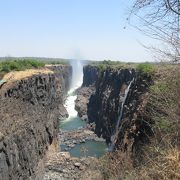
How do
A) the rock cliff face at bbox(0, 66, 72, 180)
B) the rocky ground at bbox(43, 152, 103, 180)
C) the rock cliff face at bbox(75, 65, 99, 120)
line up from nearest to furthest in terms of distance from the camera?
1. the rock cliff face at bbox(0, 66, 72, 180)
2. the rocky ground at bbox(43, 152, 103, 180)
3. the rock cliff face at bbox(75, 65, 99, 120)

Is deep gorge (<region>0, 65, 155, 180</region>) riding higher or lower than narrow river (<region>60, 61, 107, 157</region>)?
higher

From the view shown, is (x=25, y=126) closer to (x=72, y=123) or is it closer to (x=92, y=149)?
(x=92, y=149)

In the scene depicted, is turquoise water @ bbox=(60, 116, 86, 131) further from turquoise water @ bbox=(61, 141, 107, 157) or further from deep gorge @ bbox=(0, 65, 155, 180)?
deep gorge @ bbox=(0, 65, 155, 180)

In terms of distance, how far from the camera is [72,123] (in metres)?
78.4

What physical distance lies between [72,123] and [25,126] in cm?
4885

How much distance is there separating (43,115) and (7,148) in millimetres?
16538

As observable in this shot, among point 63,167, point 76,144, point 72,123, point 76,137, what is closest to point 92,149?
point 76,144

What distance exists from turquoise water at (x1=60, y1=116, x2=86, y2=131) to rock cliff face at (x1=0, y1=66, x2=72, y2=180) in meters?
28.9

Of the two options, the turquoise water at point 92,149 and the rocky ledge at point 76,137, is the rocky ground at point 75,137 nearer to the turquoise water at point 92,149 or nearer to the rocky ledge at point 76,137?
the rocky ledge at point 76,137

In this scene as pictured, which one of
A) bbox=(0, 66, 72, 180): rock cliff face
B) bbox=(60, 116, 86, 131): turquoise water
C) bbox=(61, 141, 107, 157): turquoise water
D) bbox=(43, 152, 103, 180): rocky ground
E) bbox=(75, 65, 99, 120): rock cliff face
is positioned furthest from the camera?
bbox=(75, 65, 99, 120): rock cliff face

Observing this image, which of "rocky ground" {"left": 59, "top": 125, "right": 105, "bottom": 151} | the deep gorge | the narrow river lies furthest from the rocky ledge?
the deep gorge

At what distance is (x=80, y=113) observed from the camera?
3425 inches

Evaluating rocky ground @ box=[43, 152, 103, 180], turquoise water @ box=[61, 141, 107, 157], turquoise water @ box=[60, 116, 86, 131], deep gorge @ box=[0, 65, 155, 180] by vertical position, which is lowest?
turquoise water @ box=[60, 116, 86, 131]

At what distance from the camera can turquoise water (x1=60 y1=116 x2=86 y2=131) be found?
73.8 meters
